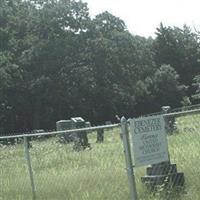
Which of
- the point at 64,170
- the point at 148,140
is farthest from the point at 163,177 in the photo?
the point at 148,140

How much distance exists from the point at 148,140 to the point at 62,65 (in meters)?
51.8

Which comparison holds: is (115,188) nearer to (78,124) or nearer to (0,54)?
(78,124)

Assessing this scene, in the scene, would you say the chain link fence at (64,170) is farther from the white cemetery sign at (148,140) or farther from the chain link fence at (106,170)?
the white cemetery sign at (148,140)

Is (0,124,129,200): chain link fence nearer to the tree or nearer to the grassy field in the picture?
the grassy field

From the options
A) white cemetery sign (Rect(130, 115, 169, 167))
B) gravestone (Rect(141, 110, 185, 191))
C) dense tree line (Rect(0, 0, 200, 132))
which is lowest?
gravestone (Rect(141, 110, 185, 191))

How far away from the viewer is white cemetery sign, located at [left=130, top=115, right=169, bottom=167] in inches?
284

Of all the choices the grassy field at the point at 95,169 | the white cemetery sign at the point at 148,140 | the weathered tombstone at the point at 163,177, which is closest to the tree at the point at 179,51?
the grassy field at the point at 95,169

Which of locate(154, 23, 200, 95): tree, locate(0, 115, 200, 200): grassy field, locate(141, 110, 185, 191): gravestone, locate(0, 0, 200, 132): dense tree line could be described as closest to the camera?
locate(0, 115, 200, 200): grassy field

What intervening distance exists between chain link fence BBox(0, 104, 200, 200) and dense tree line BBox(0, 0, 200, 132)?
139ft

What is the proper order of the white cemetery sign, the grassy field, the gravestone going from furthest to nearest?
1. the gravestone
2. the grassy field
3. the white cemetery sign

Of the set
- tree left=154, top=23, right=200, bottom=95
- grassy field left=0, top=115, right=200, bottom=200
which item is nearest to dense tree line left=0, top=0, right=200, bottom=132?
tree left=154, top=23, right=200, bottom=95

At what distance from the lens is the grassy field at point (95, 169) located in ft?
28.7

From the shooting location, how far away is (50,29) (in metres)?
59.7

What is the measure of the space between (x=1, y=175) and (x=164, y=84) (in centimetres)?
6222
